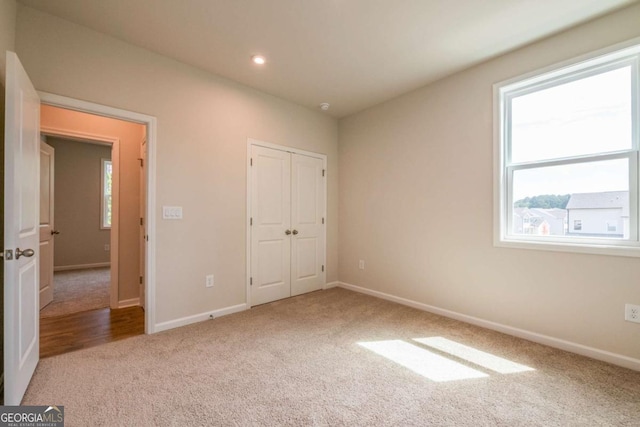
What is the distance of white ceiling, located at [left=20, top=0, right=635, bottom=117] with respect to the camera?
2.11 meters

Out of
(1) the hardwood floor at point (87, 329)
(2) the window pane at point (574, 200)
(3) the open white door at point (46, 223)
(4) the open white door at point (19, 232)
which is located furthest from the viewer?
(3) the open white door at point (46, 223)

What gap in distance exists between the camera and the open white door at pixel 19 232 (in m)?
1.53

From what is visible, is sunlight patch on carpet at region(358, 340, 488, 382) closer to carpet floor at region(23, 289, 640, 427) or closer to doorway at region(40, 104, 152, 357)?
carpet floor at region(23, 289, 640, 427)

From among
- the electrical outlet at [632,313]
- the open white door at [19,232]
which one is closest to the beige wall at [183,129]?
the open white door at [19,232]

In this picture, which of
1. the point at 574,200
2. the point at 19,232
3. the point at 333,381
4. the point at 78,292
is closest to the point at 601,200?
the point at 574,200

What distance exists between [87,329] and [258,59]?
325 cm

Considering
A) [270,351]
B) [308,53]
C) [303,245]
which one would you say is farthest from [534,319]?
[308,53]

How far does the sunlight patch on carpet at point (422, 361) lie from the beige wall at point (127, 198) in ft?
9.99

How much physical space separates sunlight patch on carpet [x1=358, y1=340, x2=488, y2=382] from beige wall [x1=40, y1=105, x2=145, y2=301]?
9.99 ft

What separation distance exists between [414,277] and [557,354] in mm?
1471

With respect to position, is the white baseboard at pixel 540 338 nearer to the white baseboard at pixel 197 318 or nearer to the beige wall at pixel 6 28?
the white baseboard at pixel 197 318

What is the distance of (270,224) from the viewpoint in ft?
12.1

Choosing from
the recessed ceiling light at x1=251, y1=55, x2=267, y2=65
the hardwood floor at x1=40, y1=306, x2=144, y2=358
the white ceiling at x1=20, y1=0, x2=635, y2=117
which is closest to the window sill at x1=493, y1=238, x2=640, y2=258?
the white ceiling at x1=20, y1=0, x2=635, y2=117

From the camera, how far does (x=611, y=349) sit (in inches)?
85.5
